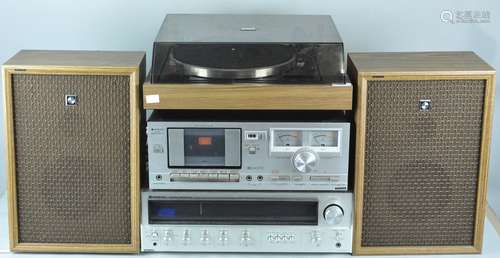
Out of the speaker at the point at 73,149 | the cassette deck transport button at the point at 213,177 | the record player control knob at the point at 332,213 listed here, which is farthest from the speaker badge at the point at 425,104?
the speaker at the point at 73,149

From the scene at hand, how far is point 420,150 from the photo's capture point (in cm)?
190

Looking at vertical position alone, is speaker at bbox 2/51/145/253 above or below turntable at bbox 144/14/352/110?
below

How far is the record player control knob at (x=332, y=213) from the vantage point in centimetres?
192

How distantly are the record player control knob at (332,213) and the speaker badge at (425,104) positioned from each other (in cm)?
28

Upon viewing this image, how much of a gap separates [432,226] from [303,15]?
0.61 m

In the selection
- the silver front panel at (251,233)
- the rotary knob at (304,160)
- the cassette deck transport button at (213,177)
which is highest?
the rotary knob at (304,160)

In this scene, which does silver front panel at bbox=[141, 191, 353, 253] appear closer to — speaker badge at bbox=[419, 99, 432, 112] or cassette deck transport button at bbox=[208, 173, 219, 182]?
cassette deck transport button at bbox=[208, 173, 219, 182]

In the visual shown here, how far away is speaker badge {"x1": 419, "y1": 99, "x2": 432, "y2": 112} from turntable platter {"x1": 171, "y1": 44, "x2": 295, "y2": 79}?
28 centimetres

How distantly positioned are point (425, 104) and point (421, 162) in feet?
0.43

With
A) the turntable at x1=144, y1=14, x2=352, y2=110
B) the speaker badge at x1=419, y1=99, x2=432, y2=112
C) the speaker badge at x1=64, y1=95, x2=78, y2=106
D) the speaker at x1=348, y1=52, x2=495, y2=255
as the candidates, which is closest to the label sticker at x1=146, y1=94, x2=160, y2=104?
the turntable at x1=144, y1=14, x2=352, y2=110

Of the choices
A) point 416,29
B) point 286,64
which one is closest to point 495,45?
point 416,29

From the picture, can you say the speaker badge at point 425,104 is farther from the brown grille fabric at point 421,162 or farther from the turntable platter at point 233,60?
the turntable platter at point 233,60

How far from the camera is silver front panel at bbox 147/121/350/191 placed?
74.0 inches

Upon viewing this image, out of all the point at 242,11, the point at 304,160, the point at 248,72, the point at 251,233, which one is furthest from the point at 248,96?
the point at 242,11
